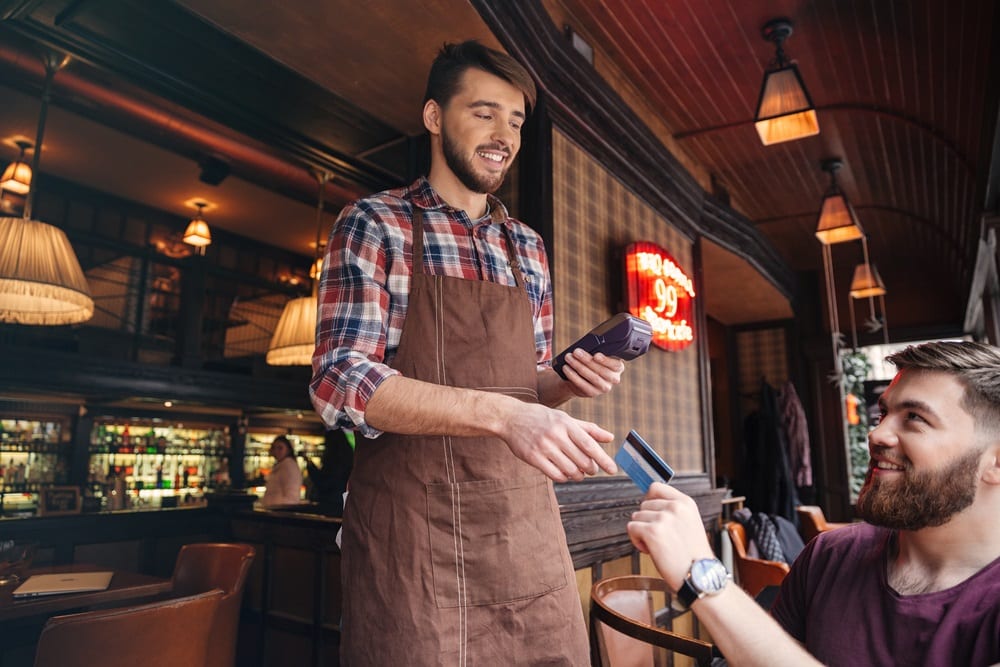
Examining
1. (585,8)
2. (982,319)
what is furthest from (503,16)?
(982,319)

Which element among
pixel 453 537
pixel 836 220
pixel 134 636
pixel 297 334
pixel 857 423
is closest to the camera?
pixel 453 537

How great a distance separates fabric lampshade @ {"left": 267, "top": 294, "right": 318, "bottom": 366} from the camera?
493 centimetres

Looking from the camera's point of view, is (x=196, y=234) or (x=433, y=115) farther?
(x=196, y=234)

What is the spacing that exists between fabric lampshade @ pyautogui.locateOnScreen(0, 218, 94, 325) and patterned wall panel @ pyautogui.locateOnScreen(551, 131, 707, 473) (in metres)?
2.70

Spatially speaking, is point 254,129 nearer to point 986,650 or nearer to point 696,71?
point 696,71

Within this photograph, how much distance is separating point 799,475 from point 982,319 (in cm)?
299

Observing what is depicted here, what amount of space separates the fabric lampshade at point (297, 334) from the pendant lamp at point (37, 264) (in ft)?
4.32

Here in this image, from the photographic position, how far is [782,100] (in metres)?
4.04

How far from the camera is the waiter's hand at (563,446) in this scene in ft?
3.31

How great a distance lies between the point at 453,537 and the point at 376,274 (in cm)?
55

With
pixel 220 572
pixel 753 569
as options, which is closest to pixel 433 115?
pixel 220 572

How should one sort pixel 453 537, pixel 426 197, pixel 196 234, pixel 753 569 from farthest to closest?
pixel 196 234 → pixel 753 569 → pixel 426 197 → pixel 453 537

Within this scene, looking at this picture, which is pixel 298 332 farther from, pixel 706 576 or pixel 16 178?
pixel 706 576

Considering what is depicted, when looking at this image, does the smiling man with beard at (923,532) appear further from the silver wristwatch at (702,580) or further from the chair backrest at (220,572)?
the chair backrest at (220,572)
